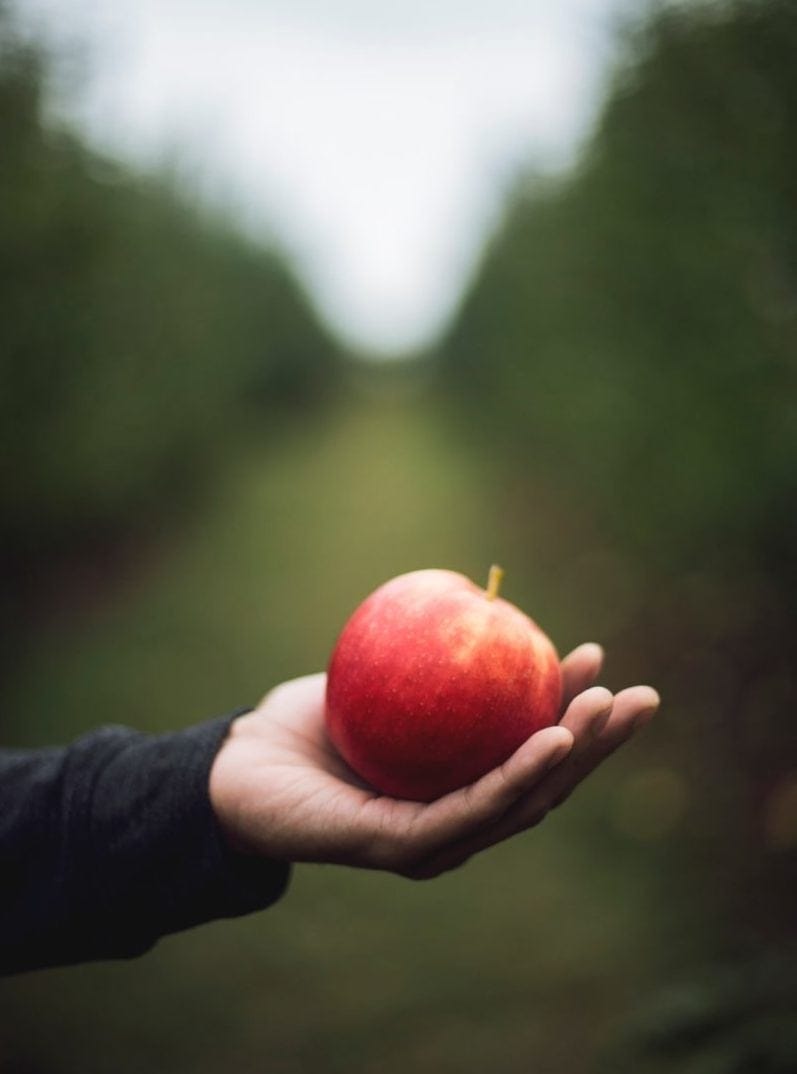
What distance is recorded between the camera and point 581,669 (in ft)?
6.22

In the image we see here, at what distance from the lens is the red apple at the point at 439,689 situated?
158 cm

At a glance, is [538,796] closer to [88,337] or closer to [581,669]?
[581,669]

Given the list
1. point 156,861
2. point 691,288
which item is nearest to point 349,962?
point 156,861

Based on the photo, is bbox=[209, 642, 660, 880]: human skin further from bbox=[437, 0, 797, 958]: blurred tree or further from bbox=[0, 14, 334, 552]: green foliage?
bbox=[0, 14, 334, 552]: green foliage

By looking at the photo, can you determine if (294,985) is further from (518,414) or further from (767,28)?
(518,414)

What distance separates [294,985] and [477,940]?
0.73 m

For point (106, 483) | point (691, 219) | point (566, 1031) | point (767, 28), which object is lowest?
point (566, 1031)

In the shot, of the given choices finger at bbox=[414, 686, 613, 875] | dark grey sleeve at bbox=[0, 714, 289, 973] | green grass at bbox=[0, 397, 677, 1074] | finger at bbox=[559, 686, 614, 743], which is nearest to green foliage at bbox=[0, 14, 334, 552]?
green grass at bbox=[0, 397, 677, 1074]

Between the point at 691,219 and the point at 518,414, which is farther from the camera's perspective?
the point at 518,414

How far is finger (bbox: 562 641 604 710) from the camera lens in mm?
1891

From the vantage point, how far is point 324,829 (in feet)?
5.08

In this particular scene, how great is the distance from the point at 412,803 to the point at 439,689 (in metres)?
0.23

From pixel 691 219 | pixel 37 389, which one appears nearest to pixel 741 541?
pixel 691 219

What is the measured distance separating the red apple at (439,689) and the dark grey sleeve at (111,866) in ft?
1.09
